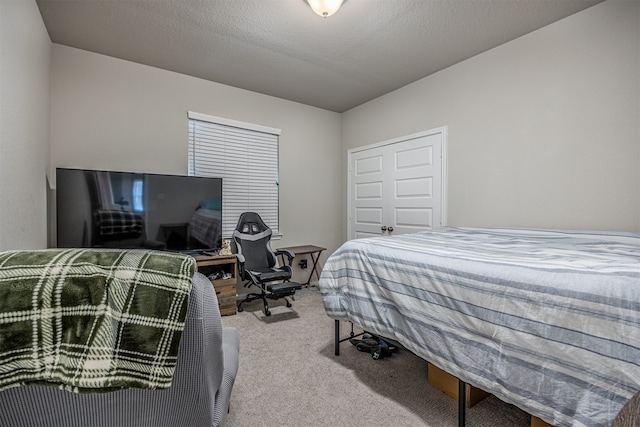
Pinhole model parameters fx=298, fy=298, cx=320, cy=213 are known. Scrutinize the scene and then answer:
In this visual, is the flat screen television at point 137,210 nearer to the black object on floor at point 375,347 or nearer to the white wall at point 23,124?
the white wall at point 23,124

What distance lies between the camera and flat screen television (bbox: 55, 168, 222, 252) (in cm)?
269

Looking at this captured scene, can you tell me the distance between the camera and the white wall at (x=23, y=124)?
5.63ft

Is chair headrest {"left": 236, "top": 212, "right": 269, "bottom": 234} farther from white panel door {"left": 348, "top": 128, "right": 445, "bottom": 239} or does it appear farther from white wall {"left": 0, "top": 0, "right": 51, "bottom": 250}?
white wall {"left": 0, "top": 0, "right": 51, "bottom": 250}

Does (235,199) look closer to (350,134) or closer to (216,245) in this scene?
(216,245)

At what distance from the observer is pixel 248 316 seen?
10.8ft

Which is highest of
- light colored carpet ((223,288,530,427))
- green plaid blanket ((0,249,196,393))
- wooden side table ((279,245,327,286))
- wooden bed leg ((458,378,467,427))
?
green plaid blanket ((0,249,196,393))

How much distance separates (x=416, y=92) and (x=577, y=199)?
207 centimetres

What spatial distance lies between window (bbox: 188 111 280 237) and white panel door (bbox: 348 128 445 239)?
49.0 inches

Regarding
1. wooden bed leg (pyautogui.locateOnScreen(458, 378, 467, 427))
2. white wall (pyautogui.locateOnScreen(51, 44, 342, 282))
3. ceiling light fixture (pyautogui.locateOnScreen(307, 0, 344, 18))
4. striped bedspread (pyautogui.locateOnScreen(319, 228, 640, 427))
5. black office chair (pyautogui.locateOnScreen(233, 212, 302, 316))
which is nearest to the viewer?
striped bedspread (pyautogui.locateOnScreen(319, 228, 640, 427))

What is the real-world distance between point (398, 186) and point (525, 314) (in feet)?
9.28

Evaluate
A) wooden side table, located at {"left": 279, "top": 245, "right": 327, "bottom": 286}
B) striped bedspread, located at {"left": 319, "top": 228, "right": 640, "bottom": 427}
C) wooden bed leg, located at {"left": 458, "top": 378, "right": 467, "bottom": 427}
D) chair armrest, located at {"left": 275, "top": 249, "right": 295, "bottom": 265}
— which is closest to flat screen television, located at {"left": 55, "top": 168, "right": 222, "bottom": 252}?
chair armrest, located at {"left": 275, "top": 249, "right": 295, "bottom": 265}

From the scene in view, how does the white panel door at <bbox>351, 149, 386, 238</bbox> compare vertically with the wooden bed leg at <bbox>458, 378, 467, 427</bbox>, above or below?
→ above

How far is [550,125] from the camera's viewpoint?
→ 8.57 ft

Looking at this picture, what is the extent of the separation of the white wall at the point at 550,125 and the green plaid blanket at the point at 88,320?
9.95ft
